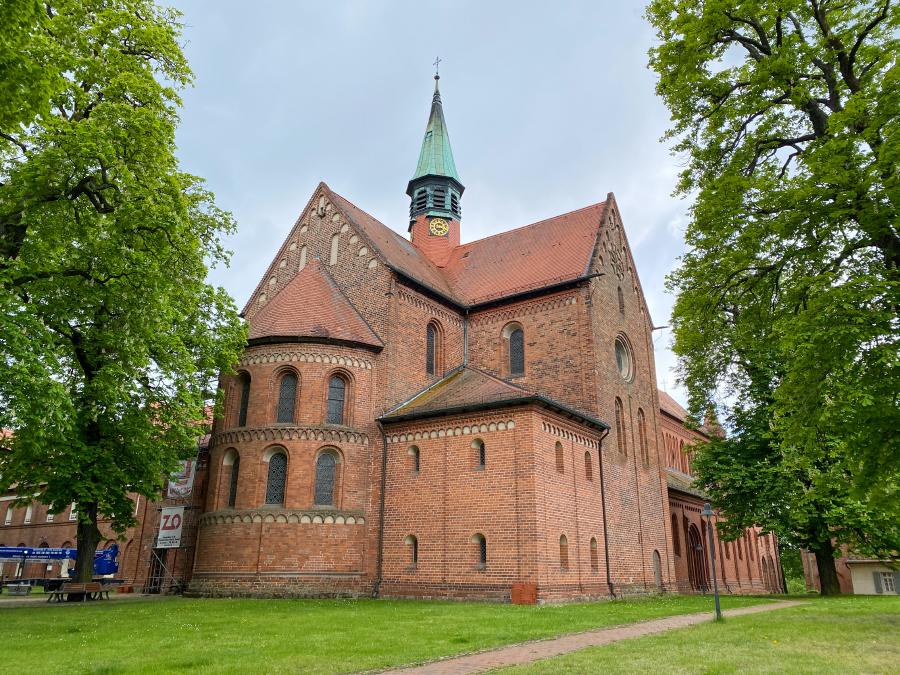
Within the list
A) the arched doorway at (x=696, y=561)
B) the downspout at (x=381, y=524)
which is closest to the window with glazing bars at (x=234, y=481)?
the downspout at (x=381, y=524)

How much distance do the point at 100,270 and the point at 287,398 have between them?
8091 millimetres

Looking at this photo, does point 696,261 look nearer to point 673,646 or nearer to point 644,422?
point 673,646

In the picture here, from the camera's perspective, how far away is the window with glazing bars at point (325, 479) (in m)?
21.5

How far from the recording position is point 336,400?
2266 centimetres

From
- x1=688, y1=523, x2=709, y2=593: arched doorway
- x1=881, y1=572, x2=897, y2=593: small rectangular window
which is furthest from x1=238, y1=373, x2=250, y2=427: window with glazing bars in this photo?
x1=881, y1=572, x2=897, y2=593: small rectangular window

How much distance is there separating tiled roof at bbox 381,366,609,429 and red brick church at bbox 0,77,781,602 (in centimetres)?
9

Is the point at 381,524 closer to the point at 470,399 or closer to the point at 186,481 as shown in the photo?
the point at 470,399

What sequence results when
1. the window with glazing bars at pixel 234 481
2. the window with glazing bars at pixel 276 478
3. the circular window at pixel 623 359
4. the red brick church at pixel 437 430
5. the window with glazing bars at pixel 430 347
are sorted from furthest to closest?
the circular window at pixel 623 359 < the window with glazing bars at pixel 430 347 < the window with glazing bars at pixel 234 481 < the window with glazing bars at pixel 276 478 < the red brick church at pixel 437 430

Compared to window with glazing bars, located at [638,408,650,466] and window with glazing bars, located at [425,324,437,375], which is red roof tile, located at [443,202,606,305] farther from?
window with glazing bars, located at [638,408,650,466]

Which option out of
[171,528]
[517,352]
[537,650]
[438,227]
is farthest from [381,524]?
[438,227]

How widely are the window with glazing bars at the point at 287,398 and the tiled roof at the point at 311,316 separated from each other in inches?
58.1

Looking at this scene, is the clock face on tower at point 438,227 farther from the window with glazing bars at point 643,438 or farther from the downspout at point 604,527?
the downspout at point 604,527

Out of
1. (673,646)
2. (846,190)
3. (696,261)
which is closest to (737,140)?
(696,261)

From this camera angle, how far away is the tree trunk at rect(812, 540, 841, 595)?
2502 centimetres
